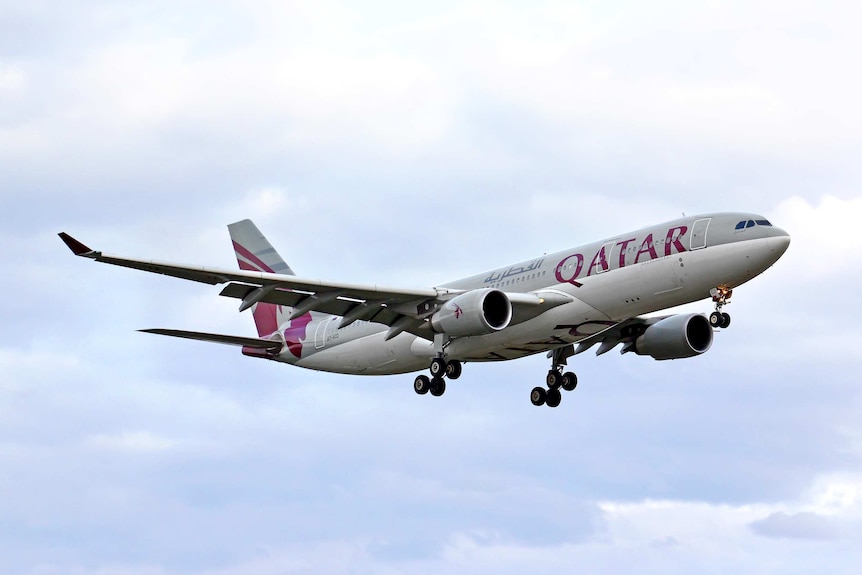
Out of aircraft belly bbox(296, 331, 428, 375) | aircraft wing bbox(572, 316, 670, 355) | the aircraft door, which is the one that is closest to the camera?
the aircraft door

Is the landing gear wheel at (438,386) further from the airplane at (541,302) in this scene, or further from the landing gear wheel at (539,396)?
the landing gear wheel at (539,396)

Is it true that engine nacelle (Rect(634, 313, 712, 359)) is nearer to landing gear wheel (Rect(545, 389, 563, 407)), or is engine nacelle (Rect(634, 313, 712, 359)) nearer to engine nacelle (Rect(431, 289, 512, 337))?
landing gear wheel (Rect(545, 389, 563, 407))

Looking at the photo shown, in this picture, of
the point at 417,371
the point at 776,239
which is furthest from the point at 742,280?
the point at 417,371

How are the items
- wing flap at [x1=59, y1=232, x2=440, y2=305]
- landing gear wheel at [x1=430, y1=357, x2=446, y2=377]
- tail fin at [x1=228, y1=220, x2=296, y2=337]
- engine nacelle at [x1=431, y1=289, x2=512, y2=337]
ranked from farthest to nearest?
tail fin at [x1=228, y1=220, x2=296, y2=337]
landing gear wheel at [x1=430, y1=357, x2=446, y2=377]
engine nacelle at [x1=431, y1=289, x2=512, y2=337]
wing flap at [x1=59, y1=232, x2=440, y2=305]

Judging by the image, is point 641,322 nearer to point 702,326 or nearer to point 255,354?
point 702,326

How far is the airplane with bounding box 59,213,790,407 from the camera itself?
4256 cm

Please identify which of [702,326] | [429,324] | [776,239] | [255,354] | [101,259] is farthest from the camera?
[255,354]

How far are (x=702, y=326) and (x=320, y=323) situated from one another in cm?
1447

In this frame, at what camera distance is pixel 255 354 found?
2153 inches

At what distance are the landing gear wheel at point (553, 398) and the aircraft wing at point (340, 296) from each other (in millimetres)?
6021

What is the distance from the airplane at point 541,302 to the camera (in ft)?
140

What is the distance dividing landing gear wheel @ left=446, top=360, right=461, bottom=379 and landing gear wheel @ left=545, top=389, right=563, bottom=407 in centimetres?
493

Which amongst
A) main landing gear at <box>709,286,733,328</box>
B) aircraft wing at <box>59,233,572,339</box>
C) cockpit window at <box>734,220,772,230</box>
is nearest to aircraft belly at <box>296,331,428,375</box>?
aircraft wing at <box>59,233,572,339</box>

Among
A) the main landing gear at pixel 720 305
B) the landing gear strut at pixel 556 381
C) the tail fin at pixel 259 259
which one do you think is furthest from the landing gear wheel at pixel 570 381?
the tail fin at pixel 259 259
